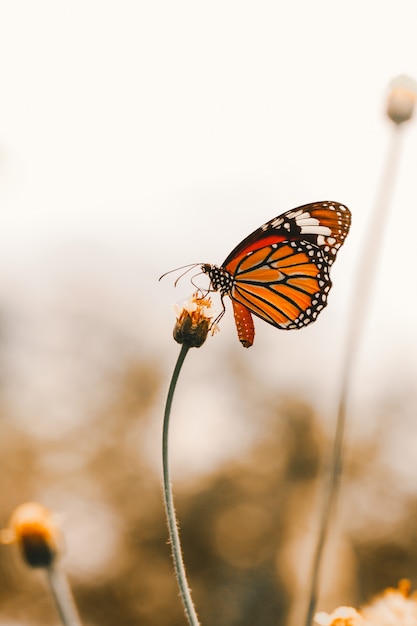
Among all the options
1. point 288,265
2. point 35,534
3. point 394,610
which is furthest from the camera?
point 288,265

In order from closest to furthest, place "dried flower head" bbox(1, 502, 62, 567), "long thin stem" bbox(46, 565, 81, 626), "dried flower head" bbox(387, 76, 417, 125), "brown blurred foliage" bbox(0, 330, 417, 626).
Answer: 1. "long thin stem" bbox(46, 565, 81, 626)
2. "dried flower head" bbox(1, 502, 62, 567)
3. "dried flower head" bbox(387, 76, 417, 125)
4. "brown blurred foliage" bbox(0, 330, 417, 626)

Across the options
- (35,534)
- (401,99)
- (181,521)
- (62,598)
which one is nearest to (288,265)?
(401,99)

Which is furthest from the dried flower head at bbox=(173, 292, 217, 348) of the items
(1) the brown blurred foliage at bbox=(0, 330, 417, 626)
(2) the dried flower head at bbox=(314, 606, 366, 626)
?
(1) the brown blurred foliage at bbox=(0, 330, 417, 626)

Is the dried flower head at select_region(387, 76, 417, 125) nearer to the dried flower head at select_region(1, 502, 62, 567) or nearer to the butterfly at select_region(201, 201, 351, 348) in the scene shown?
the butterfly at select_region(201, 201, 351, 348)

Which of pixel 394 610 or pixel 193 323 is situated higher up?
pixel 193 323

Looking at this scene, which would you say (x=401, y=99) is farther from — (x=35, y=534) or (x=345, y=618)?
(x=35, y=534)

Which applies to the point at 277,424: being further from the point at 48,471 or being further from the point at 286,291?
the point at 286,291
